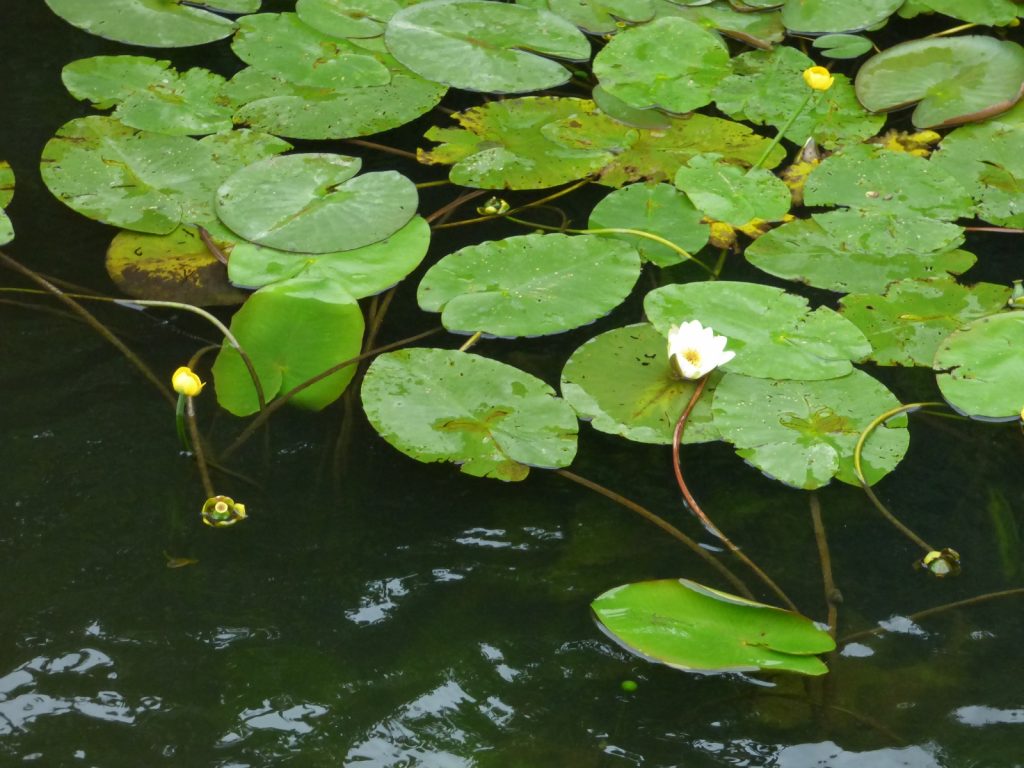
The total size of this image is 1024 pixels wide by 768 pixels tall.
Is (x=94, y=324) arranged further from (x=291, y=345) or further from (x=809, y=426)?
(x=809, y=426)

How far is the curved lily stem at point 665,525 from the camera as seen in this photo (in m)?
1.74

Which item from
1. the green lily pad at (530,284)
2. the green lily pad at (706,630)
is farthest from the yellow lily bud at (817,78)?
the green lily pad at (706,630)

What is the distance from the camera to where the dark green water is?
152cm

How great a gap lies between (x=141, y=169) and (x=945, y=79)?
7.26 ft

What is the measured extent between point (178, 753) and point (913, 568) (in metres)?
1.28

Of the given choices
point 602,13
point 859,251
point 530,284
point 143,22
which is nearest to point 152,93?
point 143,22

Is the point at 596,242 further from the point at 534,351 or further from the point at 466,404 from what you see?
the point at 466,404

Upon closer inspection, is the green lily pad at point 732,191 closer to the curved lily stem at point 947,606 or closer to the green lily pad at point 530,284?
the green lily pad at point 530,284

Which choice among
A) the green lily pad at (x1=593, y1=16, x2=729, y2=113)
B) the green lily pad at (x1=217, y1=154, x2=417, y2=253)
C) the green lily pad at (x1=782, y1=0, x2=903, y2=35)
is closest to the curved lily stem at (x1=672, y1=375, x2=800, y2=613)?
the green lily pad at (x1=217, y1=154, x2=417, y2=253)

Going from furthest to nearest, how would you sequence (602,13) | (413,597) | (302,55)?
1. (602,13)
2. (302,55)
3. (413,597)

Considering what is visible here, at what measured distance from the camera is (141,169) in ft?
7.90

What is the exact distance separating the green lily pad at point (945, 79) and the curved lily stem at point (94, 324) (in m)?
2.06

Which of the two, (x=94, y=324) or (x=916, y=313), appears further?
(x=916, y=313)

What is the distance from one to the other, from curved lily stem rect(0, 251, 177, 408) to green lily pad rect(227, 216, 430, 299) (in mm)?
268
